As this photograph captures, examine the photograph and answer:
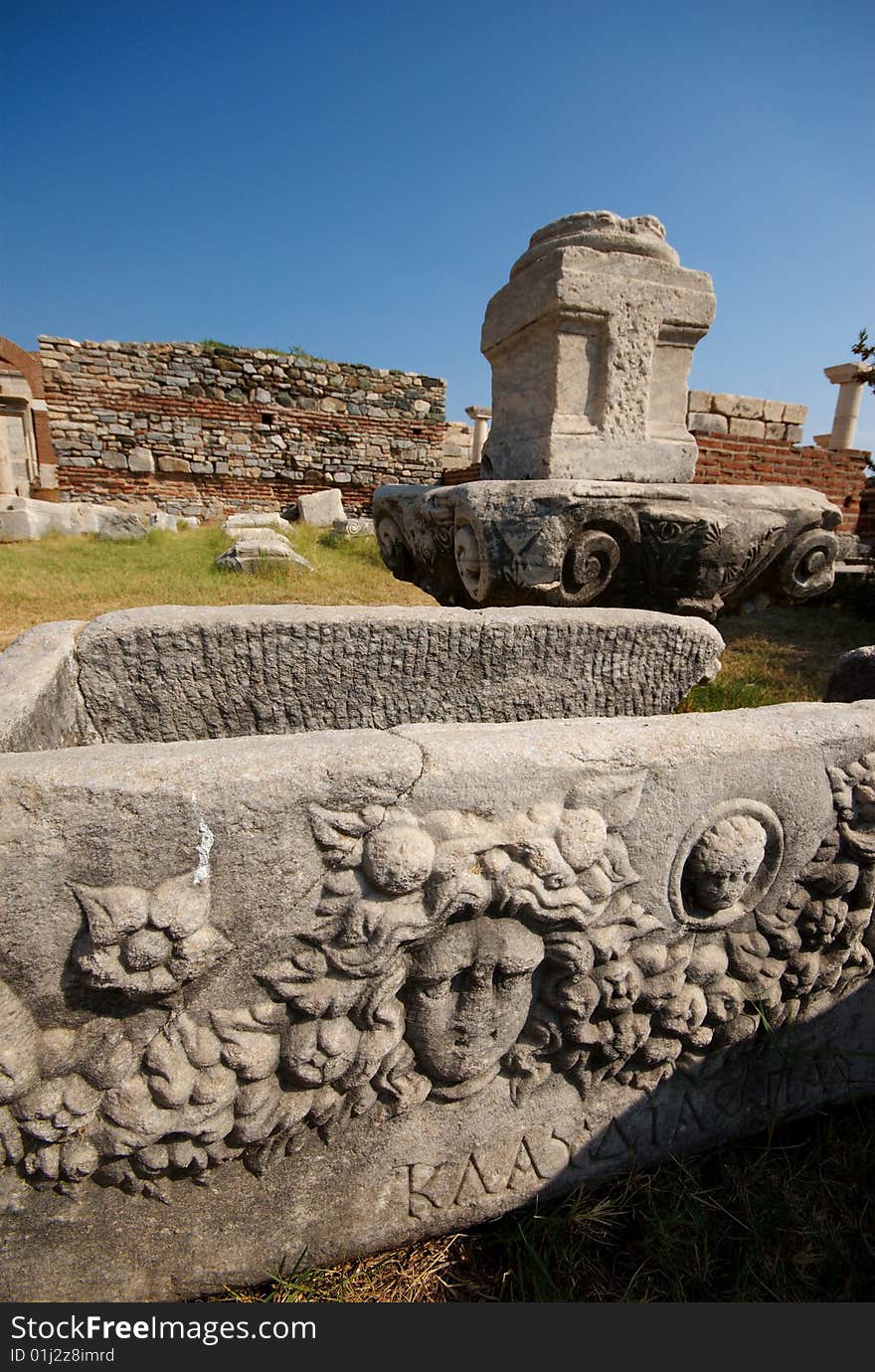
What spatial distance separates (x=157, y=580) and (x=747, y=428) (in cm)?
572

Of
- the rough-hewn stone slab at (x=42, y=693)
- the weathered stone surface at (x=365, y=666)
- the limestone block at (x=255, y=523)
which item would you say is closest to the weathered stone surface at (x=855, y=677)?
the weathered stone surface at (x=365, y=666)

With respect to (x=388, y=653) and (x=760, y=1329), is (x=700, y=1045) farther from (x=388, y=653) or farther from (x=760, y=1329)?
(x=388, y=653)

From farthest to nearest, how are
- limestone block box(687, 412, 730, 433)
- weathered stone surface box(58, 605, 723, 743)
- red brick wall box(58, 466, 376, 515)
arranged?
red brick wall box(58, 466, 376, 515) → limestone block box(687, 412, 730, 433) → weathered stone surface box(58, 605, 723, 743)

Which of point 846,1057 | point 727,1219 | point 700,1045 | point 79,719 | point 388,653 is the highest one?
point 388,653

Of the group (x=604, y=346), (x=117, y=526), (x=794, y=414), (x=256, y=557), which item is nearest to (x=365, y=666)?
(x=604, y=346)

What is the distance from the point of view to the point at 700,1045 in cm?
117

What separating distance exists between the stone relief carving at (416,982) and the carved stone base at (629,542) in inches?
72.0

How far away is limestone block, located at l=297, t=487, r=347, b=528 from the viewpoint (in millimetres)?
10336

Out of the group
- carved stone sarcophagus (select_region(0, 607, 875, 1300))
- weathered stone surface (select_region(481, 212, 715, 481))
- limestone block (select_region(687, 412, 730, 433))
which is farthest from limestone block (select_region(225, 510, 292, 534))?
carved stone sarcophagus (select_region(0, 607, 875, 1300))

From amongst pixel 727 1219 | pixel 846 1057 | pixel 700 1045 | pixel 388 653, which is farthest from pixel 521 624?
pixel 727 1219

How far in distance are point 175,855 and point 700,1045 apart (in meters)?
0.98

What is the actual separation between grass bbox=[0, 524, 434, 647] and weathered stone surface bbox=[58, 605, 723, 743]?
8.50ft

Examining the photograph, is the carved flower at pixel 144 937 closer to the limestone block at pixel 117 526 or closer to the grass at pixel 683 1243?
the grass at pixel 683 1243

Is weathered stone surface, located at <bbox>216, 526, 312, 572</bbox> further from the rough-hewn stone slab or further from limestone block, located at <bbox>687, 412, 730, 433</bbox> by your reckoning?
the rough-hewn stone slab
